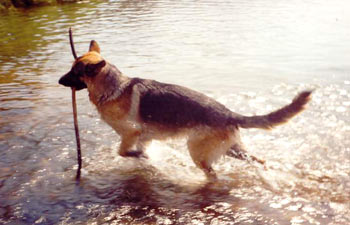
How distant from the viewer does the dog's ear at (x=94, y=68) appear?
4911mm

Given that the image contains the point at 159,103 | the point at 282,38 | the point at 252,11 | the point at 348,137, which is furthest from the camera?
the point at 252,11

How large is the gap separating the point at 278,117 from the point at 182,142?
2.24 metres

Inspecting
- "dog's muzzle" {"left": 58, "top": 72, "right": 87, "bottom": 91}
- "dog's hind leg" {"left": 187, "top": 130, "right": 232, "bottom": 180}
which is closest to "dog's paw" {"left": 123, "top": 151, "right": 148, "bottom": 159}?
"dog's hind leg" {"left": 187, "top": 130, "right": 232, "bottom": 180}

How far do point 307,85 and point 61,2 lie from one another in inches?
823

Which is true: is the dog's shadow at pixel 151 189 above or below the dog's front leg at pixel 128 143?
below

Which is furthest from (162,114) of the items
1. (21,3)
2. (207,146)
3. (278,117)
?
(21,3)

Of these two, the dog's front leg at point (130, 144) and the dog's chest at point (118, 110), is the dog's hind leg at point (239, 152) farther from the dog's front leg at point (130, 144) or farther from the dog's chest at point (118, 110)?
the dog's chest at point (118, 110)

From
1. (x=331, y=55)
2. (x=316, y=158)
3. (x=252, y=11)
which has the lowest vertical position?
(x=316, y=158)

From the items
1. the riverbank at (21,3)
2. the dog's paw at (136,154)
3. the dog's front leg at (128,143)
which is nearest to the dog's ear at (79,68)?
the dog's front leg at (128,143)

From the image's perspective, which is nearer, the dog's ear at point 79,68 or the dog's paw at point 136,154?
the dog's ear at point 79,68

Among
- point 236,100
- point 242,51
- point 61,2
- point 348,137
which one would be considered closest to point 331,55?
point 242,51

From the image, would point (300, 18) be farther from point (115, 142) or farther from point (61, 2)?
point (61, 2)

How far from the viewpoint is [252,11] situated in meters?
20.0

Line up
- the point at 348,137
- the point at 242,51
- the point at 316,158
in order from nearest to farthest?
1. the point at 316,158
2. the point at 348,137
3. the point at 242,51
